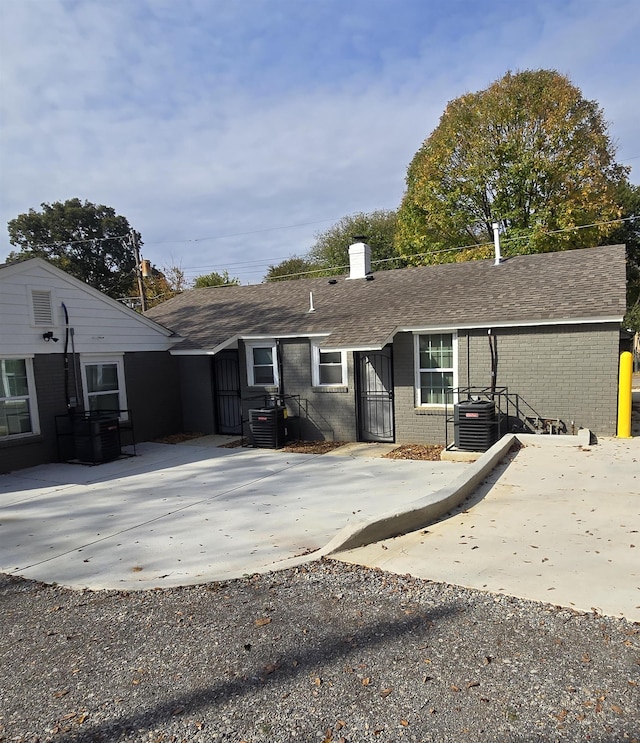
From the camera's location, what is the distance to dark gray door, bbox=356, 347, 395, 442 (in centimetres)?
1141

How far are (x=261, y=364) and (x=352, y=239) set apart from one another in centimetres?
2849

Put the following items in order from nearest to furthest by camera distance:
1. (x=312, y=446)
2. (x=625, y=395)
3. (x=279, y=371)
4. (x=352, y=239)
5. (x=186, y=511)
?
(x=186, y=511), (x=625, y=395), (x=312, y=446), (x=279, y=371), (x=352, y=239)

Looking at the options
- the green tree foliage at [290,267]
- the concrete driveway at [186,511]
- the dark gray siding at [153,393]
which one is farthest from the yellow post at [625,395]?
the green tree foliage at [290,267]

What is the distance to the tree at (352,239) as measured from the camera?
121 feet

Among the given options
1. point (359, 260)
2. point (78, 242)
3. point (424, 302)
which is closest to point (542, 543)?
point (424, 302)

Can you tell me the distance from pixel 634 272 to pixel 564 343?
25.5m

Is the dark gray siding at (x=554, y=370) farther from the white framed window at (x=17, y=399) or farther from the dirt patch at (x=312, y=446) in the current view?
the white framed window at (x=17, y=399)

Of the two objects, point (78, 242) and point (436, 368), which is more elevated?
point (78, 242)

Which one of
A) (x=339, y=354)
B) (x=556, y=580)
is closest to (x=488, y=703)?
(x=556, y=580)

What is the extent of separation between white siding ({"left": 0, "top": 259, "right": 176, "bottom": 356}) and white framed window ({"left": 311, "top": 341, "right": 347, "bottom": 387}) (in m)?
4.21

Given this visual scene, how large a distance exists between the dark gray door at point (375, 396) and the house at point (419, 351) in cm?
2

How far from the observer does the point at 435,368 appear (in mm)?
10922

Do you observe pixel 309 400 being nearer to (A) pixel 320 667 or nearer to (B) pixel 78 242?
(A) pixel 320 667

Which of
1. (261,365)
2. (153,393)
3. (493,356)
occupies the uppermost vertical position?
(493,356)
